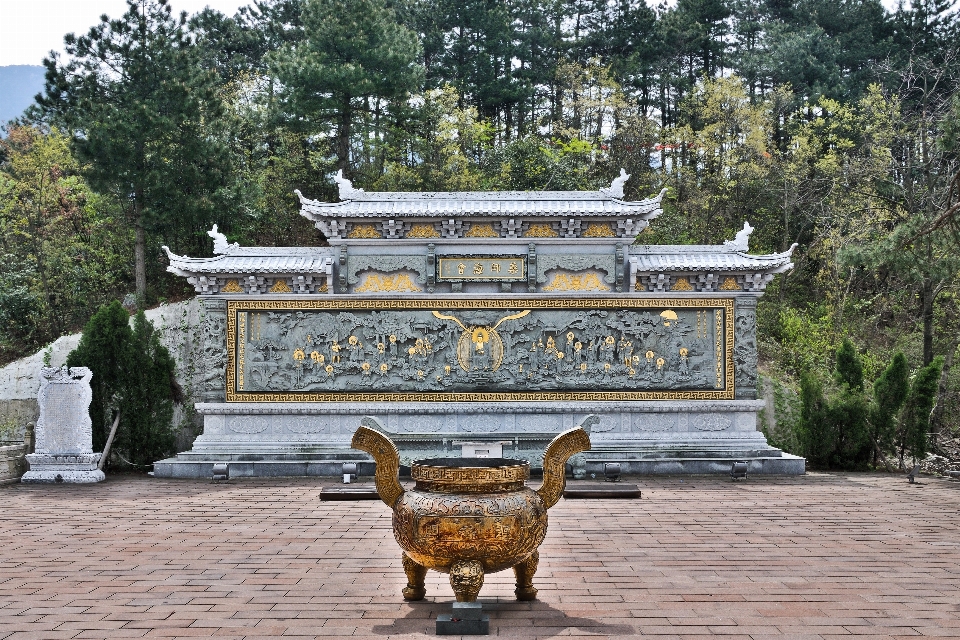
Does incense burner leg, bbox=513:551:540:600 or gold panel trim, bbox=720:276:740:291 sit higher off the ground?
gold panel trim, bbox=720:276:740:291

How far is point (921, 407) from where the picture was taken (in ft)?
44.2

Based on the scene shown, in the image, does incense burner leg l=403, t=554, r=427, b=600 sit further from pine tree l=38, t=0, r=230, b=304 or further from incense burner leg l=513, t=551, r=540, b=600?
pine tree l=38, t=0, r=230, b=304

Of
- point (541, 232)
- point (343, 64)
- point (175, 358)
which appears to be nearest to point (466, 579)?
point (541, 232)

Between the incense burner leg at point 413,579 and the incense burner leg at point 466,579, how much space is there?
1.84 ft

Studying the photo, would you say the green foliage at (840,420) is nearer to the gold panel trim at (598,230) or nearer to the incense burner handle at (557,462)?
the gold panel trim at (598,230)

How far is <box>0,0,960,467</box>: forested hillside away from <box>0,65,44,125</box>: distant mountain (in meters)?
131

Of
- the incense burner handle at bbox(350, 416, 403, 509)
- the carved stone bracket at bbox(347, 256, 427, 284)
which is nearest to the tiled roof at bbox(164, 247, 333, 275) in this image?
the carved stone bracket at bbox(347, 256, 427, 284)

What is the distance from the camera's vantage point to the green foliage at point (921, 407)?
13438mm

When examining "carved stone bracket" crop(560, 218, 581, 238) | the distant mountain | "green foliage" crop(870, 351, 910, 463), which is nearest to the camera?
"green foliage" crop(870, 351, 910, 463)

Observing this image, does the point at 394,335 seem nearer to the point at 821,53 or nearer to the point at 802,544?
the point at 802,544

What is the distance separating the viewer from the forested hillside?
19.7 metres

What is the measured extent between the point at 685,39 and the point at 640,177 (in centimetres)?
730

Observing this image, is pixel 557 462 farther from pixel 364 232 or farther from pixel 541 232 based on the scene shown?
pixel 364 232

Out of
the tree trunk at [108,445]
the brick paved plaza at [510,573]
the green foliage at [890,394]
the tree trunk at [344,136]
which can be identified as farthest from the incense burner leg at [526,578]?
the tree trunk at [344,136]
